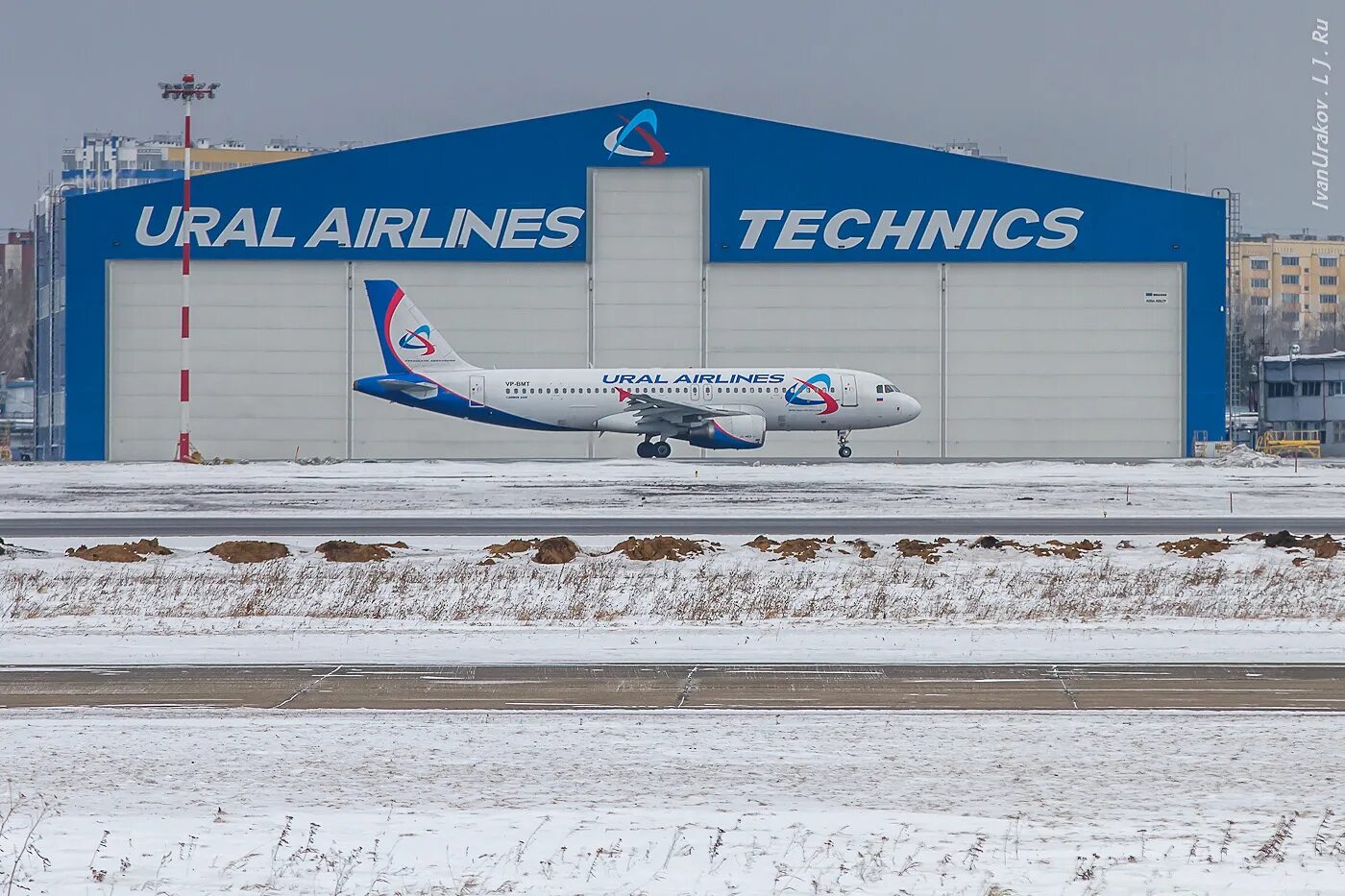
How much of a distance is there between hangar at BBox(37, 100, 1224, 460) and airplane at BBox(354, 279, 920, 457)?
331 cm

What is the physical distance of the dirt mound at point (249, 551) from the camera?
27.2 metres

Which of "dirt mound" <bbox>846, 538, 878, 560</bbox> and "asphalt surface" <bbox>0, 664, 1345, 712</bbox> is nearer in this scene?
"asphalt surface" <bbox>0, 664, 1345, 712</bbox>

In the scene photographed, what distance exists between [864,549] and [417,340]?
3796cm

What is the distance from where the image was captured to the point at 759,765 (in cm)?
1201

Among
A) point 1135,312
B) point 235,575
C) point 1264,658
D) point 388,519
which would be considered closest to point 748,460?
point 1135,312

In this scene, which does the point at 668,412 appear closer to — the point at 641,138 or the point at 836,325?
the point at 836,325

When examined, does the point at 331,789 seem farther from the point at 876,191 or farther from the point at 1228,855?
the point at 876,191

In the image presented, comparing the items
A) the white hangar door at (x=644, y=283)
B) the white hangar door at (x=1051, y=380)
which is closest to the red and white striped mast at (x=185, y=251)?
the white hangar door at (x=644, y=283)

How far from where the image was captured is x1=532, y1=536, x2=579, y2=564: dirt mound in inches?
1051

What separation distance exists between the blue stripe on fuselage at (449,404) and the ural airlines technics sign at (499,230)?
680cm

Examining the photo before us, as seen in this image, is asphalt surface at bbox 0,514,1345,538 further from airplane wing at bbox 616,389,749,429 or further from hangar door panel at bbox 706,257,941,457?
hangar door panel at bbox 706,257,941,457

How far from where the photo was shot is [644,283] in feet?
218

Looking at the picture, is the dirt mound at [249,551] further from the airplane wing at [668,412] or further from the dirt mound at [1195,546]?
the airplane wing at [668,412]

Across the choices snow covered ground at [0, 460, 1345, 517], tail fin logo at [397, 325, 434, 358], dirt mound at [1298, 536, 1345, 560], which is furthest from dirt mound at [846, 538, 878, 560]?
tail fin logo at [397, 325, 434, 358]
